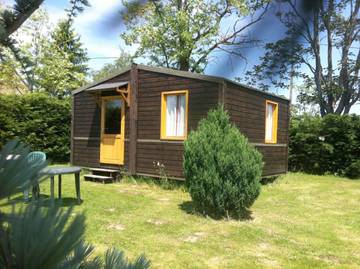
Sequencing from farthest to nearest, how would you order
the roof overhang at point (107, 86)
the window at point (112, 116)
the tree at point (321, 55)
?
1. the window at point (112, 116)
2. the roof overhang at point (107, 86)
3. the tree at point (321, 55)

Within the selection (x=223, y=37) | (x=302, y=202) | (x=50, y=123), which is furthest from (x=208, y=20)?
(x=50, y=123)

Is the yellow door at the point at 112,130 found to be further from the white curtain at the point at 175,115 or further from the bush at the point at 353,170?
the bush at the point at 353,170

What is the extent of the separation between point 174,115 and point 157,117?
22.6 inches

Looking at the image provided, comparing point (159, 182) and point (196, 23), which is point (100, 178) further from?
point (196, 23)

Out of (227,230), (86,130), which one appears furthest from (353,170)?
(227,230)

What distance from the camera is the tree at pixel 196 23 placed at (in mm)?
767

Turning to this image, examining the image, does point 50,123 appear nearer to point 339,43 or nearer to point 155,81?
point 155,81

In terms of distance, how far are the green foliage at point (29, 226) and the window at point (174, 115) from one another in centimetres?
929

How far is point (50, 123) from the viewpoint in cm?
1431

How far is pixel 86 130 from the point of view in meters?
12.6

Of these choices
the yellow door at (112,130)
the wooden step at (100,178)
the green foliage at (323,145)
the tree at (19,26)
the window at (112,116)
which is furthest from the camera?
the green foliage at (323,145)

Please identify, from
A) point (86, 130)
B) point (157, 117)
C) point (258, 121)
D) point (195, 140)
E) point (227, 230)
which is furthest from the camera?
point (86, 130)

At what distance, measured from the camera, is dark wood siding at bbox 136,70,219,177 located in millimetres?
9547

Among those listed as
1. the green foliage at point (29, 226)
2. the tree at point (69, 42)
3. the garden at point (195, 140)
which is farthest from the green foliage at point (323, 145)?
the green foliage at point (29, 226)
